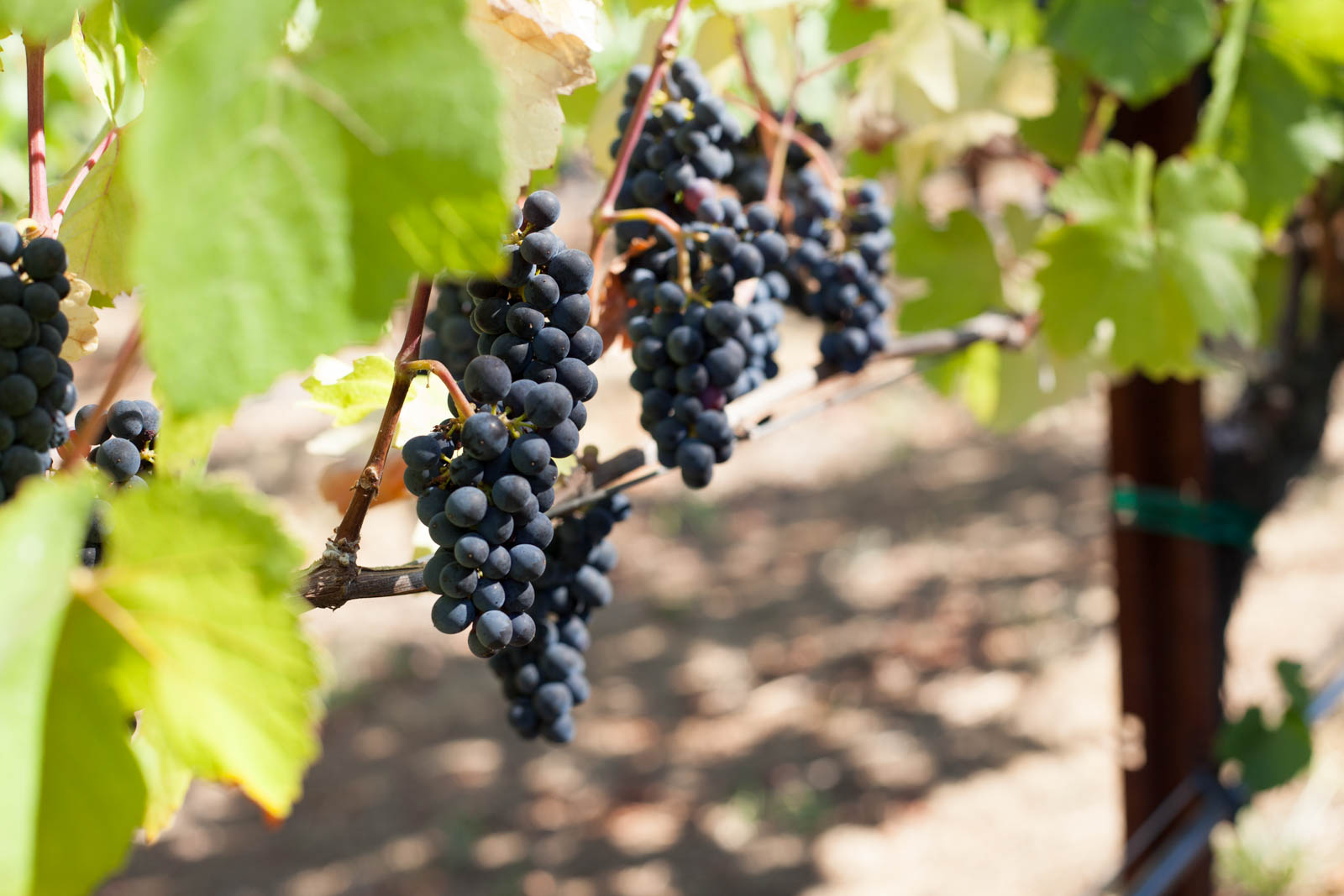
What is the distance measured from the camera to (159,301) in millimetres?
380

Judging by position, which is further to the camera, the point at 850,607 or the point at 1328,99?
the point at 850,607

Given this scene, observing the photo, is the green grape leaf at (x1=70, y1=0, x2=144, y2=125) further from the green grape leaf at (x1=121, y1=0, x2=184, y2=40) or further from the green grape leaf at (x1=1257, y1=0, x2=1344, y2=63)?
the green grape leaf at (x1=1257, y1=0, x2=1344, y2=63)

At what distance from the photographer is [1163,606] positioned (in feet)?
5.80

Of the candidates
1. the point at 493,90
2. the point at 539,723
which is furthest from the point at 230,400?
the point at 539,723

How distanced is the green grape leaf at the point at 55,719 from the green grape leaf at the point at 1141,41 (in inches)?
44.5

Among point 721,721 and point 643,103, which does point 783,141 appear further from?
point 721,721

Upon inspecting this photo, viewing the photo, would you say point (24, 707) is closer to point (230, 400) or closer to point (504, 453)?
point (230, 400)

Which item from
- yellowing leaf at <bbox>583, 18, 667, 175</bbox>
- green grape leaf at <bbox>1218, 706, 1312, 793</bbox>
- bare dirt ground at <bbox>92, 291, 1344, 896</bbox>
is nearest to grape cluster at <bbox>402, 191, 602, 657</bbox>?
yellowing leaf at <bbox>583, 18, 667, 175</bbox>

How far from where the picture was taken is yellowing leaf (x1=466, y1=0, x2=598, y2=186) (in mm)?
664

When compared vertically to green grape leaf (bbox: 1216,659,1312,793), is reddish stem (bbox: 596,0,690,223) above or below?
above

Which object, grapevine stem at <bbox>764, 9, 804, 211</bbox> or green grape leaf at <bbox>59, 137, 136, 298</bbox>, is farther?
grapevine stem at <bbox>764, 9, 804, 211</bbox>

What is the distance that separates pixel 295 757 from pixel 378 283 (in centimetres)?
18

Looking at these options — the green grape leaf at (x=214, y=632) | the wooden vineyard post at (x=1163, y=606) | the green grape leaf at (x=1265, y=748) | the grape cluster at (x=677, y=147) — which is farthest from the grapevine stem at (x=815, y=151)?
the green grape leaf at (x=1265, y=748)

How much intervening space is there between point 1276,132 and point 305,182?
127 cm
